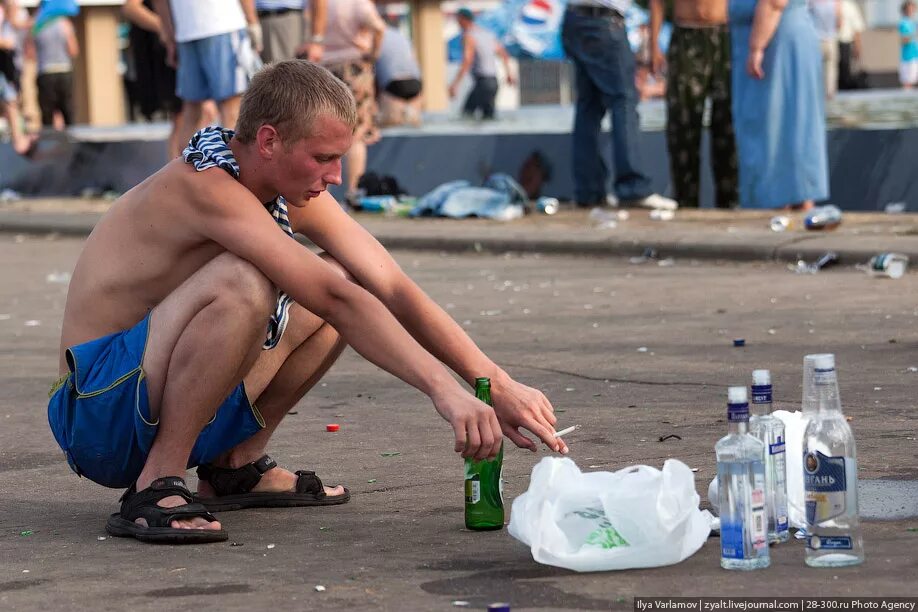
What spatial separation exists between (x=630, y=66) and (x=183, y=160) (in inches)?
308

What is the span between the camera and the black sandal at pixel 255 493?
460 cm

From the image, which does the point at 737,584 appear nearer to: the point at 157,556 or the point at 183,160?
the point at 157,556

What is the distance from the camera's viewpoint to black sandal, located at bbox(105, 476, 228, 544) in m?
4.19

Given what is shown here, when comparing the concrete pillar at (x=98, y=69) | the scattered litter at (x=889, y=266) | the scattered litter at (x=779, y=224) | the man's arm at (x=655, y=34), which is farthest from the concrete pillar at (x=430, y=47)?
the scattered litter at (x=889, y=266)

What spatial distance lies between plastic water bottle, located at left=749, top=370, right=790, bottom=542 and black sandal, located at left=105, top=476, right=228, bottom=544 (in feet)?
4.34

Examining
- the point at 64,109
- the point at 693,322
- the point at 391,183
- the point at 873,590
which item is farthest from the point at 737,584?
the point at 64,109

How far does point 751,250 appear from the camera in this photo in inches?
390

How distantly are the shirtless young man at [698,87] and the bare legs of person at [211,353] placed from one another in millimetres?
7439

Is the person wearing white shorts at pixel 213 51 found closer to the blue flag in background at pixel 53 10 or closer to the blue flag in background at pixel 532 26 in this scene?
the blue flag in background at pixel 53 10

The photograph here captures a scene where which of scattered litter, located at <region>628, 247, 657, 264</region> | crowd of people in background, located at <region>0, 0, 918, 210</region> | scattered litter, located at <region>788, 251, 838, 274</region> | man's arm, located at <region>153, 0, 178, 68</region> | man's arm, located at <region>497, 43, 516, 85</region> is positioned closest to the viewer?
scattered litter, located at <region>788, 251, 838, 274</region>

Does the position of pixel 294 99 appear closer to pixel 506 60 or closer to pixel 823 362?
pixel 823 362

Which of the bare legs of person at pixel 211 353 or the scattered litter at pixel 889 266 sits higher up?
the bare legs of person at pixel 211 353

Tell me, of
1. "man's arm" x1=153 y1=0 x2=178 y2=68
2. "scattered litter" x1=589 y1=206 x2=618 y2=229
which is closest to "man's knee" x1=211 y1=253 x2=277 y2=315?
"scattered litter" x1=589 y1=206 x2=618 y2=229

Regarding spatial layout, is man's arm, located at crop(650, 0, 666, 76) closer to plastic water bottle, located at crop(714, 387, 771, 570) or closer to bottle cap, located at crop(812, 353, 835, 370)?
bottle cap, located at crop(812, 353, 835, 370)
